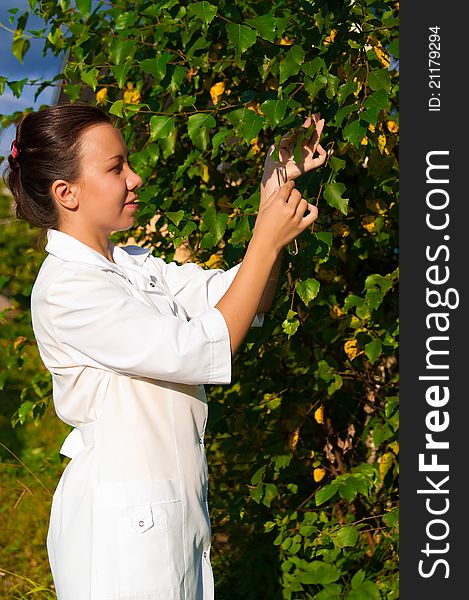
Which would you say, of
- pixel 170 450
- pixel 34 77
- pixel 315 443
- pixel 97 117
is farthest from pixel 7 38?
pixel 170 450

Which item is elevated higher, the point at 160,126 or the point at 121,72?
the point at 121,72

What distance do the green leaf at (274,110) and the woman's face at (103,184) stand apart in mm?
335

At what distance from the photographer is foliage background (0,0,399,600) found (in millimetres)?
2385

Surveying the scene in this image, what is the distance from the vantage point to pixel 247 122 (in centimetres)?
227

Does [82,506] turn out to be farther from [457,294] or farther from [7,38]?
[7,38]

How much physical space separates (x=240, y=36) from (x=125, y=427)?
947mm

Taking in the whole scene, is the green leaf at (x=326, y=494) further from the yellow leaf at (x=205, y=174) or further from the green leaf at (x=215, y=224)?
the yellow leaf at (x=205, y=174)

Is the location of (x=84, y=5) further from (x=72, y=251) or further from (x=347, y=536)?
(x=347, y=536)

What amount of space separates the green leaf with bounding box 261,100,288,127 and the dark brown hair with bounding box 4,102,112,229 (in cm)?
36

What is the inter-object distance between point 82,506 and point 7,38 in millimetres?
2174

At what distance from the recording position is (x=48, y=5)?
10.0 ft

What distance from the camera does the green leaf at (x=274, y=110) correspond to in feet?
7.06

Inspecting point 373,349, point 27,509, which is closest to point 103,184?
point 373,349

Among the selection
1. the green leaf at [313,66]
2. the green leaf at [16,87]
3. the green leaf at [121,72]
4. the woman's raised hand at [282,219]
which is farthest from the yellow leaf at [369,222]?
the green leaf at [16,87]
